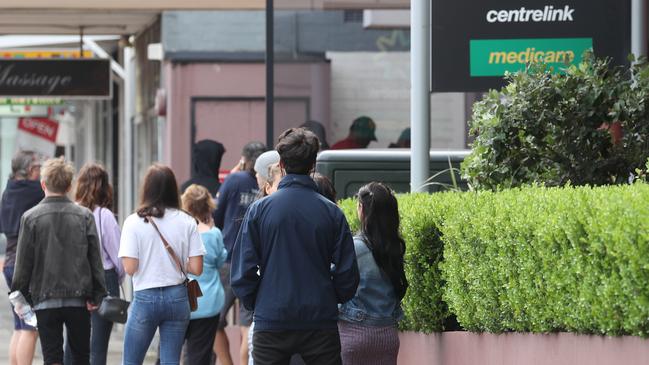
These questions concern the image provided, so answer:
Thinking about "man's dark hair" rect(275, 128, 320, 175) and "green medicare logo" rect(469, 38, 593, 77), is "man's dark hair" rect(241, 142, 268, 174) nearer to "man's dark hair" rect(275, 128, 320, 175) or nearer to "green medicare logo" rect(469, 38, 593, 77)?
"green medicare logo" rect(469, 38, 593, 77)

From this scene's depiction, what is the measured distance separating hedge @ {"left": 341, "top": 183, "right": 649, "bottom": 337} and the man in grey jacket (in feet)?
9.37

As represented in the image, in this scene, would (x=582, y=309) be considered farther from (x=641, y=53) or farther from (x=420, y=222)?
(x=641, y=53)

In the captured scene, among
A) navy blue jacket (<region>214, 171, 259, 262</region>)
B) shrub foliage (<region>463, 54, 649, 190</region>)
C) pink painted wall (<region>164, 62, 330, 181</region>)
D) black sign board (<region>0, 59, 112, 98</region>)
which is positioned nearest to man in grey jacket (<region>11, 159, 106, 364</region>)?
navy blue jacket (<region>214, 171, 259, 262</region>)

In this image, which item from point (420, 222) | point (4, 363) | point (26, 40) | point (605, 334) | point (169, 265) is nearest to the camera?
point (605, 334)

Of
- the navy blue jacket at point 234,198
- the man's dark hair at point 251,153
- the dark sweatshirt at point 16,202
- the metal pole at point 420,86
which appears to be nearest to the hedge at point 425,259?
the metal pole at point 420,86

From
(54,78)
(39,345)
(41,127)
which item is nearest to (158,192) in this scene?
(39,345)

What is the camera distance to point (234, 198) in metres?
11.9

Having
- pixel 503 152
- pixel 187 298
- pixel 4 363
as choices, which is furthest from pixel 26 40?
pixel 503 152

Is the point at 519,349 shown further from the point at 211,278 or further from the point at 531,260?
the point at 211,278

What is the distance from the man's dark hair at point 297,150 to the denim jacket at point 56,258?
3648mm

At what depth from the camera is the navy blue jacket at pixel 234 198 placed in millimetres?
11828

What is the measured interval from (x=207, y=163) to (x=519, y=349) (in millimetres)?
6994

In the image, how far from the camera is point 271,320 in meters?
6.46

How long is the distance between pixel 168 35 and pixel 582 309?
1393cm
